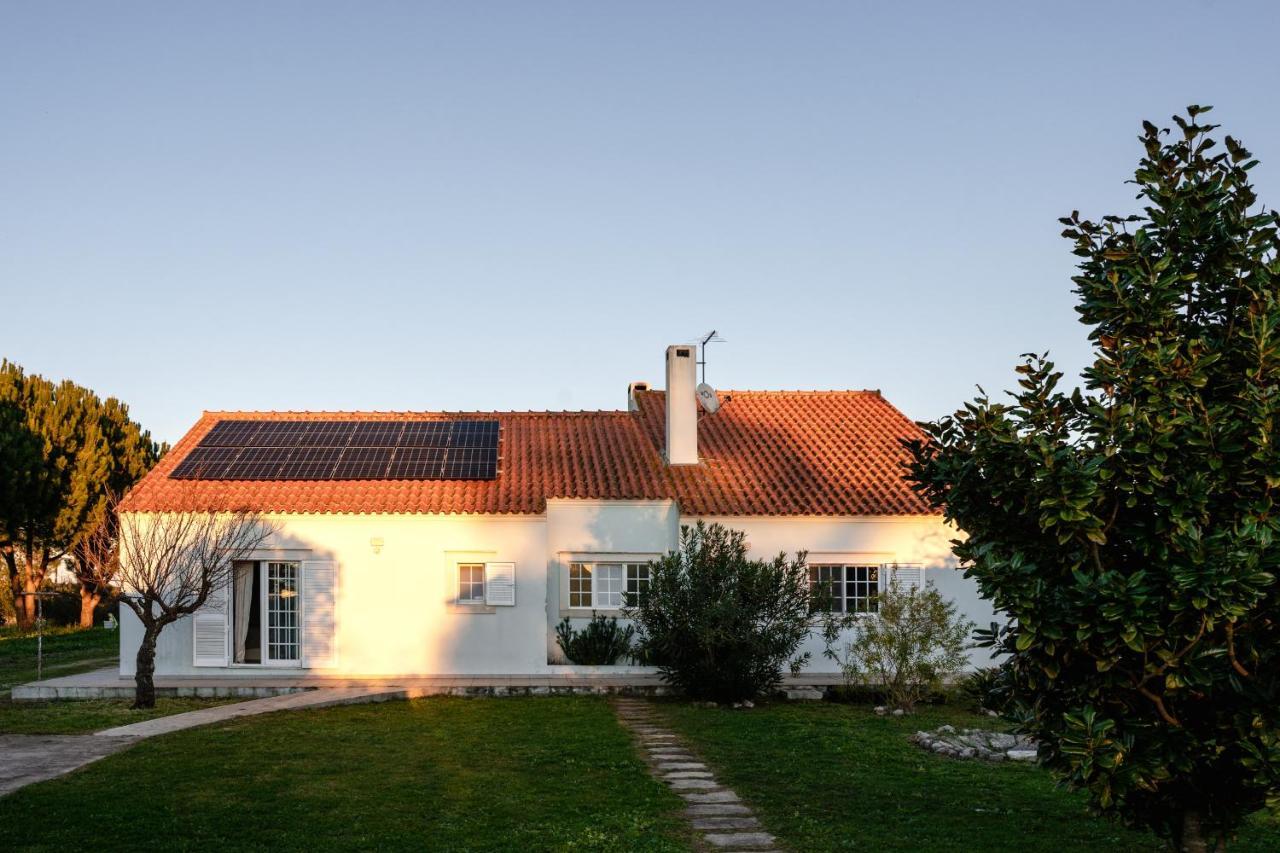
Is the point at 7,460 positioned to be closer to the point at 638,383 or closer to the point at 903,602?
the point at 638,383

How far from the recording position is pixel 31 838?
30.9 ft

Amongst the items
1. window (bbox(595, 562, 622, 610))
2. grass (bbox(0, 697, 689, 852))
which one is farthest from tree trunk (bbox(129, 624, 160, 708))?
window (bbox(595, 562, 622, 610))

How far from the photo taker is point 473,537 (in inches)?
855

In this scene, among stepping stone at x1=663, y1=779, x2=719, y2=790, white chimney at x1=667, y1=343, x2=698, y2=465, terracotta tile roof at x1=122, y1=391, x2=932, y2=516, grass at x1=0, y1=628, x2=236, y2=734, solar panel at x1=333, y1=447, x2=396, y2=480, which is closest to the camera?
stepping stone at x1=663, y1=779, x2=719, y2=790

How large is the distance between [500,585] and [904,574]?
24.1 ft

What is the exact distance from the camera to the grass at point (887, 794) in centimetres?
962

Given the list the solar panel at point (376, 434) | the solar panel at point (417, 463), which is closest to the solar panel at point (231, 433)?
the solar panel at point (376, 434)

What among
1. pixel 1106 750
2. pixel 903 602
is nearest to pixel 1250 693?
pixel 1106 750

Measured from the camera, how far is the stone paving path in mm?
9641

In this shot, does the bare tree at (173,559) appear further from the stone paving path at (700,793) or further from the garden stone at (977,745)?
the garden stone at (977,745)

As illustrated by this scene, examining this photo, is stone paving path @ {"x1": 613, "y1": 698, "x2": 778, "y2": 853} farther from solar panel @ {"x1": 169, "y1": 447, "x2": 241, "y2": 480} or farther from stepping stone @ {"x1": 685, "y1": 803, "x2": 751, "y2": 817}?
solar panel @ {"x1": 169, "y1": 447, "x2": 241, "y2": 480}

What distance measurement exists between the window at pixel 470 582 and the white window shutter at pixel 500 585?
32cm

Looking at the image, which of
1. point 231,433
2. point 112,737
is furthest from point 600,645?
point 231,433

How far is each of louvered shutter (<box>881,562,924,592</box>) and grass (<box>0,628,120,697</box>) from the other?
49.8ft
